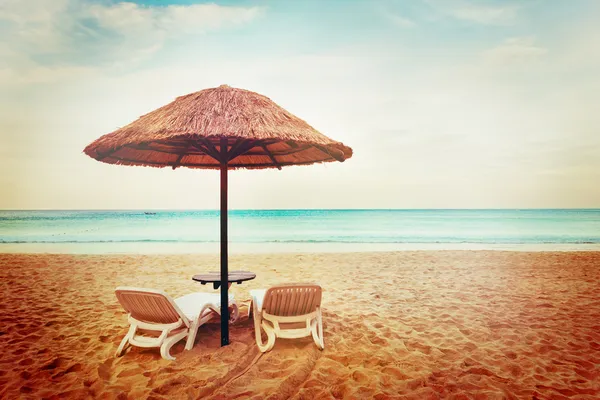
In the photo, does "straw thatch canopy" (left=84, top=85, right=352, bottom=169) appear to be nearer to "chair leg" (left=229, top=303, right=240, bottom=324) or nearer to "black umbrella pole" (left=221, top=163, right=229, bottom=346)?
"black umbrella pole" (left=221, top=163, right=229, bottom=346)

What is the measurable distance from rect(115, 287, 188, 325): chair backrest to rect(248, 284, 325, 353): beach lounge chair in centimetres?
84

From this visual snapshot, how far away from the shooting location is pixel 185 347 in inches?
135

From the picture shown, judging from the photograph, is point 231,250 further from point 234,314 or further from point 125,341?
point 125,341

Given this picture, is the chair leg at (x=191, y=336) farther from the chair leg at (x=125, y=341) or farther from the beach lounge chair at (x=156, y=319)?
the chair leg at (x=125, y=341)

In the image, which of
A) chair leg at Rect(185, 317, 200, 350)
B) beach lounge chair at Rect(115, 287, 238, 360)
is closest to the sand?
chair leg at Rect(185, 317, 200, 350)

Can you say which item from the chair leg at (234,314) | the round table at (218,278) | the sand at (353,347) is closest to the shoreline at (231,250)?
the sand at (353,347)

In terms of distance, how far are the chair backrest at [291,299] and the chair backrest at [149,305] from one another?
0.92m

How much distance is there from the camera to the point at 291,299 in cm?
335

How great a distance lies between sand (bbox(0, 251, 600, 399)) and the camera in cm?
273

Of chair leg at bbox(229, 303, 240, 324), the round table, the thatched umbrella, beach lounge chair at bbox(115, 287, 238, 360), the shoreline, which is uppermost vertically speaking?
the thatched umbrella

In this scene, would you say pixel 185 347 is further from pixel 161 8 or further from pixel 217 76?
pixel 217 76

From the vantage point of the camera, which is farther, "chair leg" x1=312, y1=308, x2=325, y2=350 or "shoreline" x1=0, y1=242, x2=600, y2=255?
"shoreline" x1=0, y1=242, x2=600, y2=255

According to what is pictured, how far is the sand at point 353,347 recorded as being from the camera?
273cm

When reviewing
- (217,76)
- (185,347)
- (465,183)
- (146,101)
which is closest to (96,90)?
(146,101)
